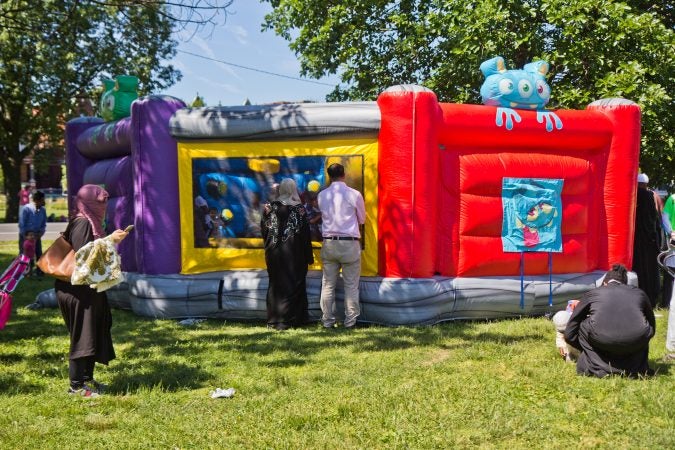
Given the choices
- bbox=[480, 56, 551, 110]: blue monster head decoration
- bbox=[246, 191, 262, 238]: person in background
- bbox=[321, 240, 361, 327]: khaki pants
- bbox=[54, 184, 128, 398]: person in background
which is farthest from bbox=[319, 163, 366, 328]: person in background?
bbox=[54, 184, 128, 398]: person in background

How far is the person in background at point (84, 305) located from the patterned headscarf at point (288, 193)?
8.24 ft

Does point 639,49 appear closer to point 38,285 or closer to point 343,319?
point 343,319

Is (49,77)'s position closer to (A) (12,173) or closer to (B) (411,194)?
(A) (12,173)

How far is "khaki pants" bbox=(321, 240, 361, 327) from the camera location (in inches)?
263

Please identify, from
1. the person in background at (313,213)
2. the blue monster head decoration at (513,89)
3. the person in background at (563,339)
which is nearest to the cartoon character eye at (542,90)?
the blue monster head decoration at (513,89)

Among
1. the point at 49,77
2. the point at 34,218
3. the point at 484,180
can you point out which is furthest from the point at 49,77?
the point at 484,180

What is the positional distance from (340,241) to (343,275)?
1.25ft

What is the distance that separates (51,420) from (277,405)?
1452 mm

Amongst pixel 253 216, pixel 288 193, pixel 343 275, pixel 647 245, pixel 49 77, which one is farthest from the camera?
pixel 49 77

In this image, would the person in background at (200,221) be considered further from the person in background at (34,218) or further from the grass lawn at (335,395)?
the person in background at (34,218)

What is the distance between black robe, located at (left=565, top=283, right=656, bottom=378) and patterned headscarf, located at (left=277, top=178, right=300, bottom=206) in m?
3.15

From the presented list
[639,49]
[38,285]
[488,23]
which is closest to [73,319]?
[38,285]

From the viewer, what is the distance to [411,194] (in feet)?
22.4

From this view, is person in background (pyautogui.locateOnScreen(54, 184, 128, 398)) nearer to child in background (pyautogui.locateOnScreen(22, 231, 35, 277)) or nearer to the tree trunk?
child in background (pyautogui.locateOnScreen(22, 231, 35, 277))
